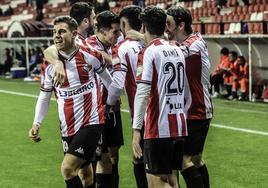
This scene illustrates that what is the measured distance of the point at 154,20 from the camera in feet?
17.4

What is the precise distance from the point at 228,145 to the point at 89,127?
519 cm

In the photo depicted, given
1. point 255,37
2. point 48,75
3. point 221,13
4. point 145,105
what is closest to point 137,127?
point 145,105

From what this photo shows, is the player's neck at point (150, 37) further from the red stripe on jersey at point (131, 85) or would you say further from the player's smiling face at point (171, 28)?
the red stripe on jersey at point (131, 85)

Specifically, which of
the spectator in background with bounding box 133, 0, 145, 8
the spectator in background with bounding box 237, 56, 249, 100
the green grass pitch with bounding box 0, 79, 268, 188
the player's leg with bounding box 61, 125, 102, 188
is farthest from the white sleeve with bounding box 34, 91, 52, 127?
the spectator in background with bounding box 133, 0, 145, 8

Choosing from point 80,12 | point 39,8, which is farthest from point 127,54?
point 39,8

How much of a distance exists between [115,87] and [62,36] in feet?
2.46

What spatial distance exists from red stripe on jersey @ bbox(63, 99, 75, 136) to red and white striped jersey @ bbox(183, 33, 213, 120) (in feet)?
3.77

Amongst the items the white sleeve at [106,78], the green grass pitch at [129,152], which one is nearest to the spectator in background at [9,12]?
the green grass pitch at [129,152]

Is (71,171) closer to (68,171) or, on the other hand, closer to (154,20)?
(68,171)

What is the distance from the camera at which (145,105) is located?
17.3ft

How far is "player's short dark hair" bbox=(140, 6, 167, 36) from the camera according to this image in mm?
5301

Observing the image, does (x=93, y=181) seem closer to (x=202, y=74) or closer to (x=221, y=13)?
(x=202, y=74)

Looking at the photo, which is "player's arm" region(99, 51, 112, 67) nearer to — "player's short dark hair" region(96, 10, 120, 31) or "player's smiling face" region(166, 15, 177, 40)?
"player's short dark hair" region(96, 10, 120, 31)

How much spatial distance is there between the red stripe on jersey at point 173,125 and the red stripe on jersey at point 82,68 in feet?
3.27
